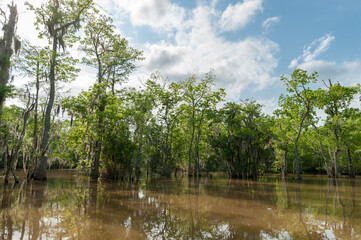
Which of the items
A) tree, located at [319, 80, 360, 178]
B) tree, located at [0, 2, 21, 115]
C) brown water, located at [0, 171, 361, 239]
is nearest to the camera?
brown water, located at [0, 171, 361, 239]

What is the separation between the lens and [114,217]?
18.6 ft

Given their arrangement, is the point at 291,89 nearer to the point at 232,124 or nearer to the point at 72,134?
the point at 232,124

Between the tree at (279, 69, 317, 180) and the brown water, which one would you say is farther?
the tree at (279, 69, 317, 180)

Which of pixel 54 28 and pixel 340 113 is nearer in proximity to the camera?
pixel 54 28

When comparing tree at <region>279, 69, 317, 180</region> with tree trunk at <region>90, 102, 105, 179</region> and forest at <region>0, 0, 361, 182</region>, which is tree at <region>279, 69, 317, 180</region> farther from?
tree trunk at <region>90, 102, 105, 179</region>

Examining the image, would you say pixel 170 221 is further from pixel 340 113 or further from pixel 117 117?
pixel 340 113

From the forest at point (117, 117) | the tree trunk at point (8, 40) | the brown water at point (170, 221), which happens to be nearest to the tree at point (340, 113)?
the forest at point (117, 117)

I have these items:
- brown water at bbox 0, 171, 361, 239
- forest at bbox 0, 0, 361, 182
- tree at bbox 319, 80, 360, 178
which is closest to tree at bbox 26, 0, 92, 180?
forest at bbox 0, 0, 361, 182

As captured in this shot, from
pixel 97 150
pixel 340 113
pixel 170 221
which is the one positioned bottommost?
pixel 170 221

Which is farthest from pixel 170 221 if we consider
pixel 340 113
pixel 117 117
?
pixel 340 113

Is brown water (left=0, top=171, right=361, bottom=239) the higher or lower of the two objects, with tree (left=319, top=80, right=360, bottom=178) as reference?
lower

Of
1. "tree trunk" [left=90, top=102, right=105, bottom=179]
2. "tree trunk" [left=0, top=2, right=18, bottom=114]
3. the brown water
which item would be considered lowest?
the brown water

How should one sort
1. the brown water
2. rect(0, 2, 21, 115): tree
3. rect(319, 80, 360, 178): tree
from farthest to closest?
rect(319, 80, 360, 178): tree, rect(0, 2, 21, 115): tree, the brown water

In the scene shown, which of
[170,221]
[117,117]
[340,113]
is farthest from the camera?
A: [340,113]
